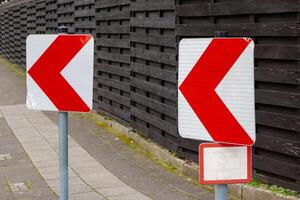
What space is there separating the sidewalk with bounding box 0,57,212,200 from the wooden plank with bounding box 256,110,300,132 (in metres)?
1.02

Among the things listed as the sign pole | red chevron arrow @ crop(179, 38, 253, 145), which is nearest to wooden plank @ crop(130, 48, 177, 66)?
the sign pole

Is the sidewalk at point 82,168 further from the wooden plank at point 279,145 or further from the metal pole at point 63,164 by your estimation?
the metal pole at point 63,164

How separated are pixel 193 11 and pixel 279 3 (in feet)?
5.29

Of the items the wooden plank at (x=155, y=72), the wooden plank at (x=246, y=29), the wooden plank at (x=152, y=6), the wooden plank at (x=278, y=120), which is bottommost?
the wooden plank at (x=278, y=120)

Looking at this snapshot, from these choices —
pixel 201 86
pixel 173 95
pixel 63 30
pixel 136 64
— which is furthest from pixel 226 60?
pixel 136 64

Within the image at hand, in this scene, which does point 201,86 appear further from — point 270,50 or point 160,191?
point 160,191

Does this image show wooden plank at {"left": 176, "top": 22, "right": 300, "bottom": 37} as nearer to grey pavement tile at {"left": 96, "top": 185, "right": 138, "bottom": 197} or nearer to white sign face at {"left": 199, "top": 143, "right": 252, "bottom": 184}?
grey pavement tile at {"left": 96, "top": 185, "right": 138, "bottom": 197}

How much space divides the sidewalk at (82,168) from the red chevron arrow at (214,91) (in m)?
2.91

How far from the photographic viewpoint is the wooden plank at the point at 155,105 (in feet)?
24.3

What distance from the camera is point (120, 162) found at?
7.73 meters

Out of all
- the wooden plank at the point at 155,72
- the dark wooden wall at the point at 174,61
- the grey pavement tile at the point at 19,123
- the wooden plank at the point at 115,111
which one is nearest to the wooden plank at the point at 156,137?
the dark wooden wall at the point at 174,61

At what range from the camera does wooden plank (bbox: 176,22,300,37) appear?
17.1 ft

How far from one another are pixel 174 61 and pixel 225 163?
13.5 ft

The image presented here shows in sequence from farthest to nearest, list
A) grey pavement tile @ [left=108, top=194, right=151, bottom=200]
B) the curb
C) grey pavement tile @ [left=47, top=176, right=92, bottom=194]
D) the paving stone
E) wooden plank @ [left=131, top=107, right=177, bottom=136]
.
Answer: the paving stone, wooden plank @ [left=131, top=107, right=177, bottom=136], grey pavement tile @ [left=47, top=176, right=92, bottom=194], grey pavement tile @ [left=108, top=194, right=151, bottom=200], the curb
